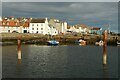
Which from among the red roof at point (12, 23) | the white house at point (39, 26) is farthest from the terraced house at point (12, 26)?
the white house at point (39, 26)

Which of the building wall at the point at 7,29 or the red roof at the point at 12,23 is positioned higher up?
the red roof at the point at 12,23

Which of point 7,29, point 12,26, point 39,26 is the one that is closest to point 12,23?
point 12,26

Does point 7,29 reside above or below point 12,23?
below

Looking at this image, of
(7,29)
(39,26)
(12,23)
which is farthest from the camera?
(39,26)

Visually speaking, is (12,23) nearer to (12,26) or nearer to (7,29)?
(12,26)

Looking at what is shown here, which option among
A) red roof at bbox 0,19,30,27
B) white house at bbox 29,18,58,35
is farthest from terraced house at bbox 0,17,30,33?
white house at bbox 29,18,58,35

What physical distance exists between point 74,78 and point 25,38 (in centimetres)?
8637

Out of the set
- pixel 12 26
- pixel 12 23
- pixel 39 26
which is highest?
pixel 12 23

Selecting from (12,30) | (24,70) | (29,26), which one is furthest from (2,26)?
(24,70)

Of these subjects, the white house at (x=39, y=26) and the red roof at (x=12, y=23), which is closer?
the red roof at (x=12, y=23)

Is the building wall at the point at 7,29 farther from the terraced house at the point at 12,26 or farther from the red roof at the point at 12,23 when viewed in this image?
the red roof at the point at 12,23

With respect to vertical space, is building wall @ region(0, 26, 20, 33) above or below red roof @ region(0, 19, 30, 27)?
below

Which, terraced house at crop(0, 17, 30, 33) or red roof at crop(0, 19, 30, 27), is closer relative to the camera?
terraced house at crop(0, 17, 30, 33)

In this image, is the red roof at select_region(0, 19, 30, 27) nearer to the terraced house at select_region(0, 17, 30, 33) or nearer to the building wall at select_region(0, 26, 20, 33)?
the terraced house at select_region(0, 17, 30, 33)
